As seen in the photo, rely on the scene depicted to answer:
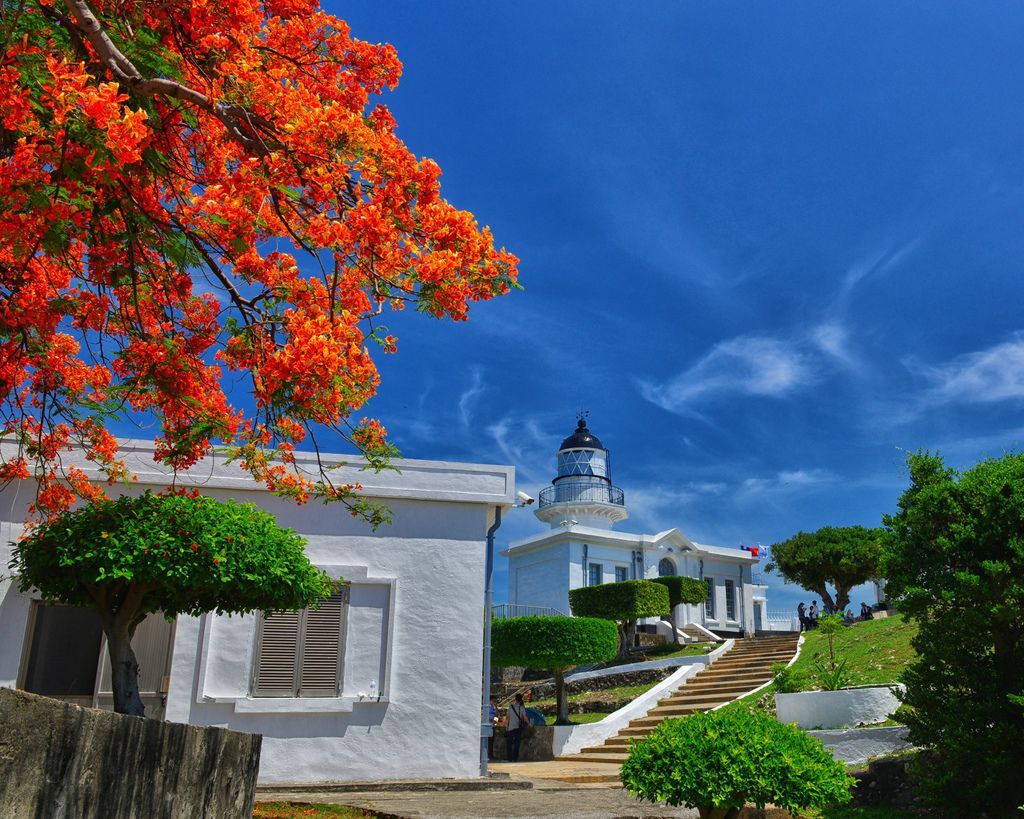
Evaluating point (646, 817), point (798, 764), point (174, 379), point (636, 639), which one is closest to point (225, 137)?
point (174, 379)

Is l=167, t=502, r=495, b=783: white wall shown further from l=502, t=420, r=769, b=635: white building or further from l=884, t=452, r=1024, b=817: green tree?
l=502, t=420, r=769, b=635: white building

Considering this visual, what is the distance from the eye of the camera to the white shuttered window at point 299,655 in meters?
11.1

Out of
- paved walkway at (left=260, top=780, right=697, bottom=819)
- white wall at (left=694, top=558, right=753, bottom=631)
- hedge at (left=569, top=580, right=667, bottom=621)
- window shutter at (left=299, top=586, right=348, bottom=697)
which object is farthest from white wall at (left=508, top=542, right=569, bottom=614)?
paved walkway at (left=260, top=780, right=697, bottom=819)

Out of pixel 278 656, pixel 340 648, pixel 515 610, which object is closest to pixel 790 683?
pixel 340 648

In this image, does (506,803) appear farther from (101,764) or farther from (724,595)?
(724,595)

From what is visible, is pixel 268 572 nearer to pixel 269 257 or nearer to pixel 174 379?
pixel 174 379

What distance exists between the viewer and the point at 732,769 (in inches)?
246

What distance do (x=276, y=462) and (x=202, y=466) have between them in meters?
0.98

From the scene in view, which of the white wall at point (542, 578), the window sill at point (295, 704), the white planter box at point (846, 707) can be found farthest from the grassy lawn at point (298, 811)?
the white wall at point (542, 578)

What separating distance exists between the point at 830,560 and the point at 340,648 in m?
29.9

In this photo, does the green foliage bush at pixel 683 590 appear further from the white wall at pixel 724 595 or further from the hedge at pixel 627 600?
the white wall at pixel 724 595

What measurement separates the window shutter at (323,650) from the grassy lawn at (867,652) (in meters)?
8.83

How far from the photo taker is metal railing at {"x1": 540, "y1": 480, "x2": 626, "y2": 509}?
136 feet

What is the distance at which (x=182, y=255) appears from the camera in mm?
5527
